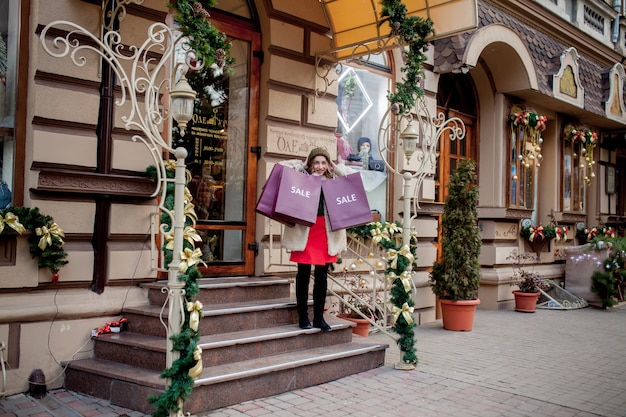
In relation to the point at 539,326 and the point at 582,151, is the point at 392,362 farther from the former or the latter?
the point at 582,151

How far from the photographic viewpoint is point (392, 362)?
21.6 feet

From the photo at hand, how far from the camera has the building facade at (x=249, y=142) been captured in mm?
5312

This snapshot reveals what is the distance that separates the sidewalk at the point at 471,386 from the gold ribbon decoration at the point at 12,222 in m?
1.46

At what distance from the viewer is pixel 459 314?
27.7ft

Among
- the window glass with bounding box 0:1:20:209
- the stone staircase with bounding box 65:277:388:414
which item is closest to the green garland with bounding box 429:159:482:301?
the stone staircase with bounding box 65:277:388:414

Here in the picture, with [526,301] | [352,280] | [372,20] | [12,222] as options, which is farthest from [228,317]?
[526,301]

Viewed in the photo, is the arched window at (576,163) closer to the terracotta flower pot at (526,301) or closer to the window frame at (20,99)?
the terracotta flower pot at (526,301)

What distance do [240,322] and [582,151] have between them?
433 inches

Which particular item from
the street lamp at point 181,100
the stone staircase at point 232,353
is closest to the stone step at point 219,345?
the stone staircase at point 232,353

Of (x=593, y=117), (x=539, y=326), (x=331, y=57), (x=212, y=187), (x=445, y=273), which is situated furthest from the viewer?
(x=593, y=117)

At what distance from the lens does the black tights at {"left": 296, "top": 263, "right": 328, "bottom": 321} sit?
6016mm

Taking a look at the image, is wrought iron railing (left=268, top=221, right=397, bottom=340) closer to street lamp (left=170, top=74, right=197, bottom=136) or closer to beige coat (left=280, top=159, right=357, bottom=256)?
beige coat (left=280, top=159, right=357, bottom=256)

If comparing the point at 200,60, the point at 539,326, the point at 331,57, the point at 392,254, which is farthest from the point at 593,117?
the point at 200,60

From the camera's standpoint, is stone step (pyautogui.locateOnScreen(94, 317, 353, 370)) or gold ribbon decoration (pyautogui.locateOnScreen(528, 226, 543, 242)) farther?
gold ribbon decoration (pyautogui.locateOnScreen(528, 226, 543, 242))
